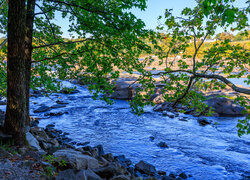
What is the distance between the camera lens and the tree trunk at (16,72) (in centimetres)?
524

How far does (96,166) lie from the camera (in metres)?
6.45

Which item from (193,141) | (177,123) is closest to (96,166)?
(193,141)

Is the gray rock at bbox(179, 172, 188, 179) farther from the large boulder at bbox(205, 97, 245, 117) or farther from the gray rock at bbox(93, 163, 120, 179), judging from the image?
the large boulder at bbox(205, 97, 245, 117)

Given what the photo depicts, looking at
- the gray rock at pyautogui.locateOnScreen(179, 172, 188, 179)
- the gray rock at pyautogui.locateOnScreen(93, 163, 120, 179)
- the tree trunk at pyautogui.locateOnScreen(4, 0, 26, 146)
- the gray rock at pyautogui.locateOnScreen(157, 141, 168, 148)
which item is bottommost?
the gray rock at pyautogui.locateOnScreen(179, 172, 188, 179)

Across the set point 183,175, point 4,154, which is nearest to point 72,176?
point 4,154

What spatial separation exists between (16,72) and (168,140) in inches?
427

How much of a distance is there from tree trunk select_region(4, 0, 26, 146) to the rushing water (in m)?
6.27

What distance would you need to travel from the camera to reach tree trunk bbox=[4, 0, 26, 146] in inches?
206

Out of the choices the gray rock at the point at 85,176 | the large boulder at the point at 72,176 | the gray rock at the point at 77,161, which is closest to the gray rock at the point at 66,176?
the large boulder at the point at 72,176

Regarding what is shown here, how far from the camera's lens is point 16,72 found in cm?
555

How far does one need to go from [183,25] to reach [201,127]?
1250 cm

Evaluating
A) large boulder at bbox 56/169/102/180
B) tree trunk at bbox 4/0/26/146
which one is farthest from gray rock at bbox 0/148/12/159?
large boulder at bbox 56/169/102/180

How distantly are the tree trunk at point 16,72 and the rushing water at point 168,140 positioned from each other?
6265 millimetres

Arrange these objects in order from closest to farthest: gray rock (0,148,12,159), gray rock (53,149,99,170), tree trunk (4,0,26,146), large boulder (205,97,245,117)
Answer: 1. gray rock (0,148,12,159)
2. tree trunk (4,0,26,146)
3. gray rock (53,149,99,170)
4. large boulder (205,97,245,117)
